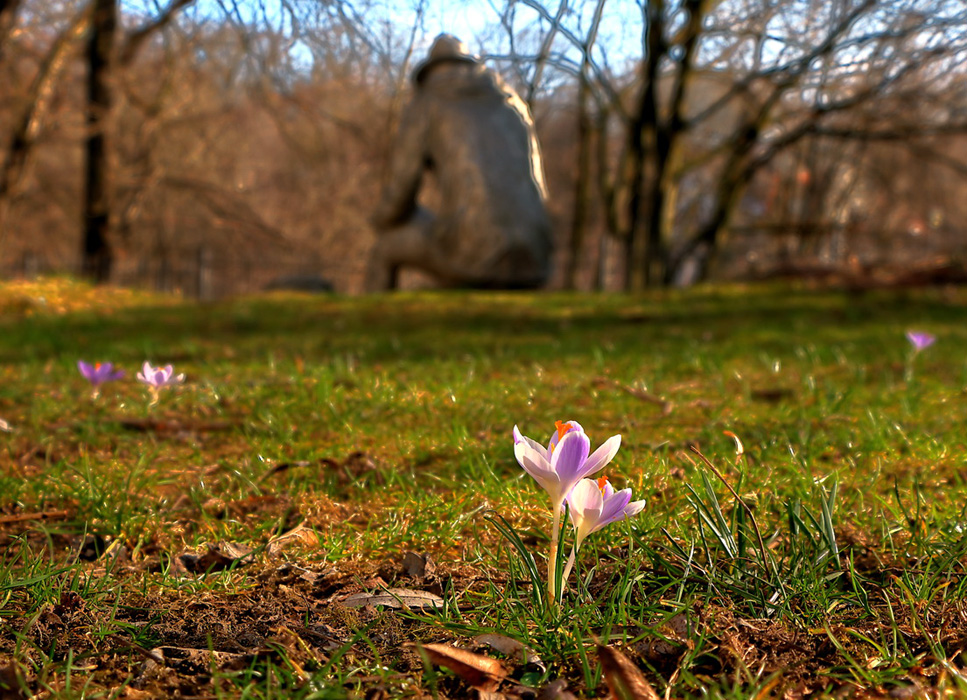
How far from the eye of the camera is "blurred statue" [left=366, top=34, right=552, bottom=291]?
9336 mm

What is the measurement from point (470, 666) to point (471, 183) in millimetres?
8517

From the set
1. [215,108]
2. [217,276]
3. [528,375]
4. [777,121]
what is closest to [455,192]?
[528,375]

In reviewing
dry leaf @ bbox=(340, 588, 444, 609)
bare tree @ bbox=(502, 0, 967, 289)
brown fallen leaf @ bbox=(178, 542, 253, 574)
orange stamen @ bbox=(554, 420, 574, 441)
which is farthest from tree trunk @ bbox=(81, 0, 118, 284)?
orange stamen @ bbox=(554, 420, 574, 441)

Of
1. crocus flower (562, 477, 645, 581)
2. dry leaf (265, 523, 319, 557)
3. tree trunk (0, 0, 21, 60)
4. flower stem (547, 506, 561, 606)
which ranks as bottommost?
dry leaf (265, 523, 319, 557)

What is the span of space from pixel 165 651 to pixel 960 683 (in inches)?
49.6

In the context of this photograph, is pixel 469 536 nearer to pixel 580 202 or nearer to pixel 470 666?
pixel 470 666

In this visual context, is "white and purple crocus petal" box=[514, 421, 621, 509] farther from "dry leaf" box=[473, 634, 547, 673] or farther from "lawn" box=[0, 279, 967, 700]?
"dry leaf" box=[473, 634, 547, 673]

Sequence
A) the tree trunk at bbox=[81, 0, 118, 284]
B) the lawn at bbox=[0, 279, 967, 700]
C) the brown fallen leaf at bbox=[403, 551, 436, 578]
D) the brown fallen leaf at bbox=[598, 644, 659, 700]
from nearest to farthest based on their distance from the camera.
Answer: the brown fallen leaf at bbox=[598, 644, 659, 700] → the lawn at bbox=[0, 279, 967, 700] → the brown fallen leaf at bbox=[403, 551, 436, 578] → the tree trunk at bbox=[81, 0, 118, 284]

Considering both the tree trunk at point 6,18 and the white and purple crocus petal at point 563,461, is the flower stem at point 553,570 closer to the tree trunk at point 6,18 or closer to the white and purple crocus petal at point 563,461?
the white and purple crocus petal at point 563,461

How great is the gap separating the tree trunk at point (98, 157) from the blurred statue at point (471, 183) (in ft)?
20.7

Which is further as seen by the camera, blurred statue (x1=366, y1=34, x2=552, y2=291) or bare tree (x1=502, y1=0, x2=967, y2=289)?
blurred statue (x1=366, y1=34, x2=552, y2=291)

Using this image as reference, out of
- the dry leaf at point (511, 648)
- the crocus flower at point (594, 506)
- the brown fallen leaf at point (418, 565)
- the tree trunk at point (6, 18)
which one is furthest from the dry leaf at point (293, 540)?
the tree trunk at point (6, 18)

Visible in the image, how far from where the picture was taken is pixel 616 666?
4.16 ft

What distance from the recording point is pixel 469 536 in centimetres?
205
